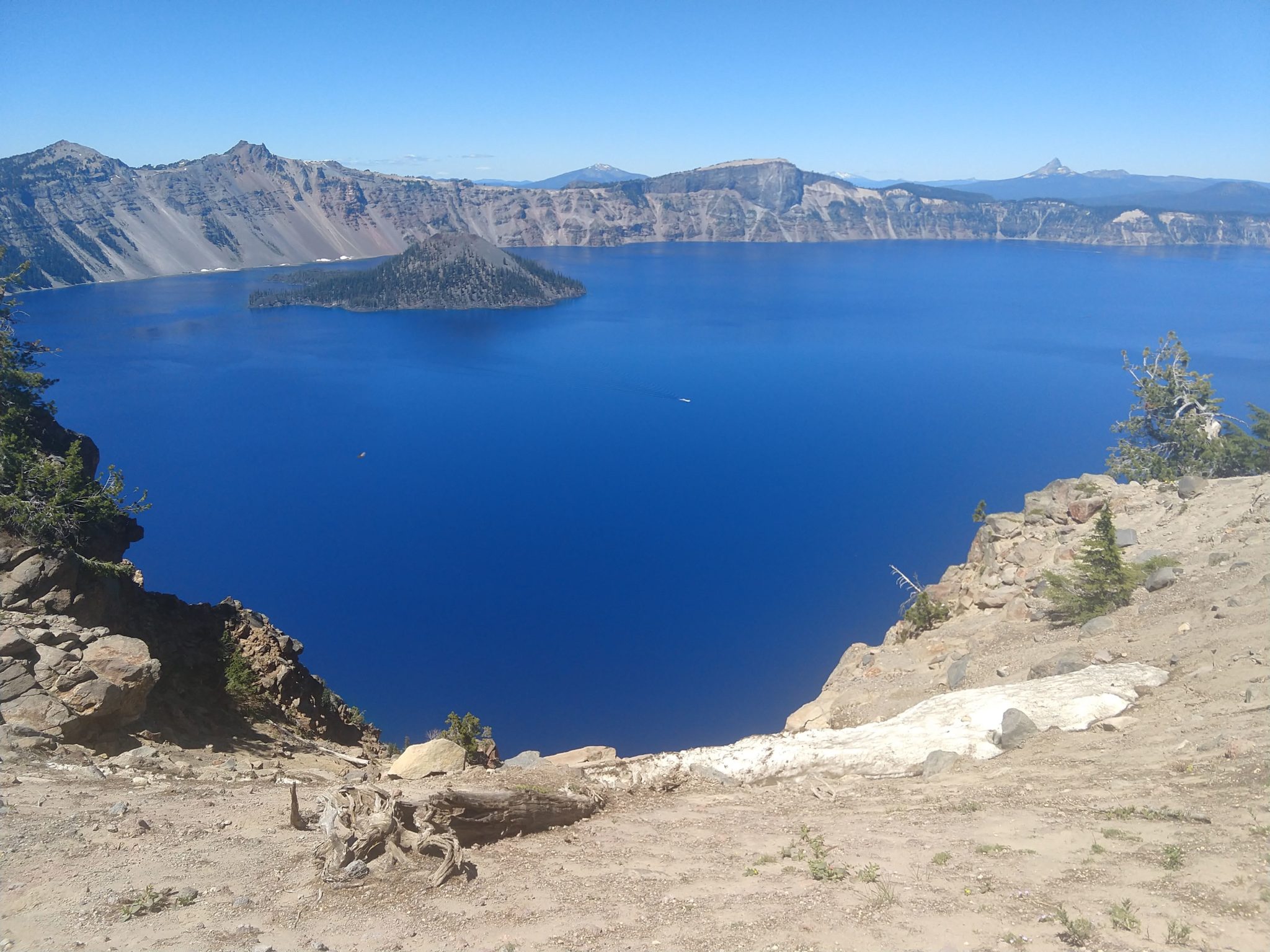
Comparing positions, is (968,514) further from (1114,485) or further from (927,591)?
(927,591)

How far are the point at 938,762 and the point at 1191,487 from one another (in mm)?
18096

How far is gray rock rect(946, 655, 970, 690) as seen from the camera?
1781 cm

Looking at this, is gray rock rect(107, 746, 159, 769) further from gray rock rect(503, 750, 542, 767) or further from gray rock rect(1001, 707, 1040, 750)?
gray rock rect(1001, 707, 1040, 750)

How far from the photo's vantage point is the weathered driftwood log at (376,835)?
830 centimetres

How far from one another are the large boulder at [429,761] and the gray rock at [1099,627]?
13463 millimetres

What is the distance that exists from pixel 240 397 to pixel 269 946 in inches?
3636

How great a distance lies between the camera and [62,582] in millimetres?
14664

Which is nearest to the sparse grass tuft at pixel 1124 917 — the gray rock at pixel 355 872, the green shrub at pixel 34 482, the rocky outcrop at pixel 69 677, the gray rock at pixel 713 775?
the gray rock at pixel 713 775

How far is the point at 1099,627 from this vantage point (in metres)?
17.3

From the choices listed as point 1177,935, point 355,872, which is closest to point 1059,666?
point 1177,935

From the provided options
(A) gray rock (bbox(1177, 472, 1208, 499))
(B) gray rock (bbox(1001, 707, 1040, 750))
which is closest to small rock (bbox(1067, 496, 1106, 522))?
(A) gray rock (bbox(1177, 472, 1208, 499))

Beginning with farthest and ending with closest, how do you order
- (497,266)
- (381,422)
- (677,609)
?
(497,266)
(381,422)
(677,609)

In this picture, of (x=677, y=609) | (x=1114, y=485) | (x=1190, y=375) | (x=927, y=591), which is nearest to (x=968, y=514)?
(x=1190, y=375)

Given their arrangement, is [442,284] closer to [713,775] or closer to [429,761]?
[429,761]
